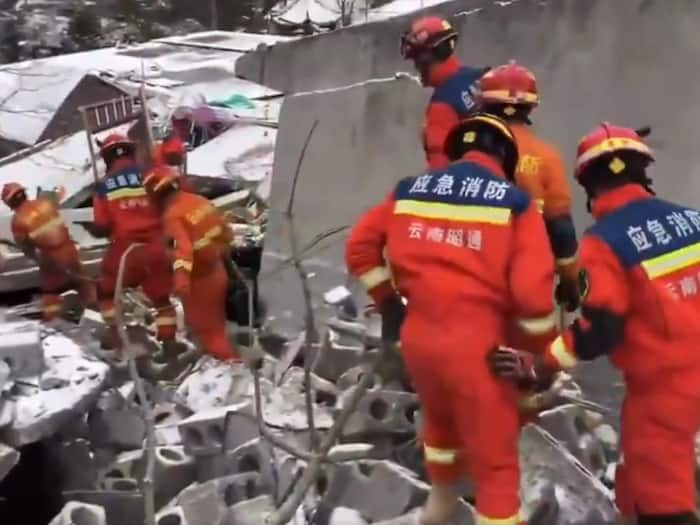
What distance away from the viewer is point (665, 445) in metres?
4.11

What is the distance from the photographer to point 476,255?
421 cm

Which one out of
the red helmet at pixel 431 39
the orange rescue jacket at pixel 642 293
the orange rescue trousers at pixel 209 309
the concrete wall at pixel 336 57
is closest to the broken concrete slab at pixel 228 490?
the orange rescue jacket at pixel 642 293

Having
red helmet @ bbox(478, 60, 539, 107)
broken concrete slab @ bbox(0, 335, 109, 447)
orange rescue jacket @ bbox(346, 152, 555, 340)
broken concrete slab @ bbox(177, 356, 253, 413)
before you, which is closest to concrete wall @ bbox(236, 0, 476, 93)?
broken concrete slab @ bbox(177, 356, 253, 413)

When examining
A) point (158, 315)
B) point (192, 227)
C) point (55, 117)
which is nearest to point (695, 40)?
point (192, 227)

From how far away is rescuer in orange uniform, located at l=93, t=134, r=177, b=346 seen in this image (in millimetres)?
8469

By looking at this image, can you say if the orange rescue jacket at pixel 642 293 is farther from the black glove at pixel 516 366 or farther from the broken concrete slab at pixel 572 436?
the broken concrete slab at pixel 572 436

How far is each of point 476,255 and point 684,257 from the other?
0.72m

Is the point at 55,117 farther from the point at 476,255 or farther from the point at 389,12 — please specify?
the point at 476,255

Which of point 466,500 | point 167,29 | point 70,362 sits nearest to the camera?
point 466,500

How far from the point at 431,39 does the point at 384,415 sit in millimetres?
1871

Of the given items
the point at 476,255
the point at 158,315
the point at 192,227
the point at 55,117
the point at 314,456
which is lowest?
the point at 55,117

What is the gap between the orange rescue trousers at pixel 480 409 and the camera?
4181 millimetres

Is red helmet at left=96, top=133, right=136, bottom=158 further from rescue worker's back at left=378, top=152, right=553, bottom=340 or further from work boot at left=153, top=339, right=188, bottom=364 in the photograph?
rescue worker's back at left=378, top=152, right=553, bottom=340

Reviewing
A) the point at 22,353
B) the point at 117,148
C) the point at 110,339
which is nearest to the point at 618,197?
the point at 22,353
